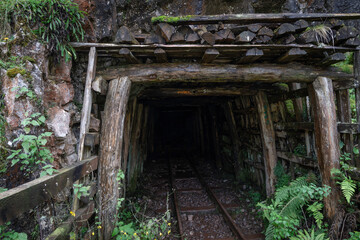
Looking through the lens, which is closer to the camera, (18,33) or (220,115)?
(18,33)

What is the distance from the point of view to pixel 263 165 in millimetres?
5367

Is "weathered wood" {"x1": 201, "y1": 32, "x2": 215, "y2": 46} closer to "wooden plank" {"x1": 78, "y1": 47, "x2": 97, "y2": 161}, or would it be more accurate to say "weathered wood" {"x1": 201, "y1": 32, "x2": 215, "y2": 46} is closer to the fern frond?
"wooden plank" {"x1": 78, "y1": 47, "x2": 97, "y2": 161}

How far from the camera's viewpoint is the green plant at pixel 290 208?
323 cm

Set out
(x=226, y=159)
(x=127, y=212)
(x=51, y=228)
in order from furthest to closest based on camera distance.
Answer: (x=226, y=159), (x=127, y=212), (x=51, y=228)

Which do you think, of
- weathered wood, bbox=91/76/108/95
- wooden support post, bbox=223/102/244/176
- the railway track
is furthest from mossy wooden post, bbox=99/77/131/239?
wooden support post, bbox=223/102/244/176

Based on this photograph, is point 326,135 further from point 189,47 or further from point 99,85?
point 99,85

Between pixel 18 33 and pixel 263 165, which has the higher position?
pixel 18 33

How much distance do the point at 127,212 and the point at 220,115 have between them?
5.00m

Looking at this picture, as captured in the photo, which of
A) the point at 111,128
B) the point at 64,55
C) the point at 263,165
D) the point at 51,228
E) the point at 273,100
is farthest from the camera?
the point at 263,165

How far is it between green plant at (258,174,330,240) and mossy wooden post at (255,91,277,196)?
1.08 meters

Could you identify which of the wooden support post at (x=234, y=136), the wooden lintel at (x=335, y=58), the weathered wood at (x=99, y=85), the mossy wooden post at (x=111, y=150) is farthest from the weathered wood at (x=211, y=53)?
the wooden support post at (x=234, y=136)

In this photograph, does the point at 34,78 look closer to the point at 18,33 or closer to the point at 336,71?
the point at 18,33

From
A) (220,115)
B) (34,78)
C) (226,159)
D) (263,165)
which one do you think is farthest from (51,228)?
(220,115)

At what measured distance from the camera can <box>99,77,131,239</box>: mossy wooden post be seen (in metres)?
3.17
